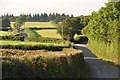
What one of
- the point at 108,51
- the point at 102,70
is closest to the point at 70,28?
the point at 108,51

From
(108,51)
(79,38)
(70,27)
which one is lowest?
(79,38)

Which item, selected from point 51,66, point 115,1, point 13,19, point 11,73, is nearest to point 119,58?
point 115,1

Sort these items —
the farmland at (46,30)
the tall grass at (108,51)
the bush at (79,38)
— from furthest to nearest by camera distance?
the farmland at (46,30) < the bush at (79,38) < the tall grass at (108,51)

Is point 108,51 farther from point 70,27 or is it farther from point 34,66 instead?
point 70,27

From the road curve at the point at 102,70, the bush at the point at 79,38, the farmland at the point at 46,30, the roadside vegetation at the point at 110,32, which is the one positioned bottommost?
the bush at the point at 79,38

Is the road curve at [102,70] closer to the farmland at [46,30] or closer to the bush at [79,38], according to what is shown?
the bush at [79,38]

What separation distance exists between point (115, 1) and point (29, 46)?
462 inches

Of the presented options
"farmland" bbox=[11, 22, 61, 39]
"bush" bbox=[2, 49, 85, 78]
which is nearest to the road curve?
"bush" bbox=[2, 49, 85, 78]

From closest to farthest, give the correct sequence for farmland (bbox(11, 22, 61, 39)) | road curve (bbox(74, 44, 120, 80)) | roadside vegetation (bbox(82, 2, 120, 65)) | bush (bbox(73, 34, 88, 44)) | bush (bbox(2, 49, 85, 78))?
1. bush (bbox(2, 49, 85, 78))
2. road curve (bbox(74, 44, 120, 80))
3. roadside vegetation (bbox(82, 2, 120, 65))
4. bush (bbox(73, 34, 88, 44))
5. farmland (bbox(11, 22, 61, 39))

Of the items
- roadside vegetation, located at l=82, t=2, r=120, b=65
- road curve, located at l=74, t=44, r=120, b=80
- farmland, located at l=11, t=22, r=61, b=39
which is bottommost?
farmland, located at l=11, t=22, r=61, b=39

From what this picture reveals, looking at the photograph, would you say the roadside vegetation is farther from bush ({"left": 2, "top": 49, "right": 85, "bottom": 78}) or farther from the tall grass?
bush ({"left": 2, "top": 49, "right": 85, "bottom": 78})

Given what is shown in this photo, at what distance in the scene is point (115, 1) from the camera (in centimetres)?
4000

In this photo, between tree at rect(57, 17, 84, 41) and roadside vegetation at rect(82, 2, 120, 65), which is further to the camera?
tree at rect(57, 17, 84, 41)

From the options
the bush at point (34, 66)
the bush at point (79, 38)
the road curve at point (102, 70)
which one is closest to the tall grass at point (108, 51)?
the road curve at point (102, 70)
